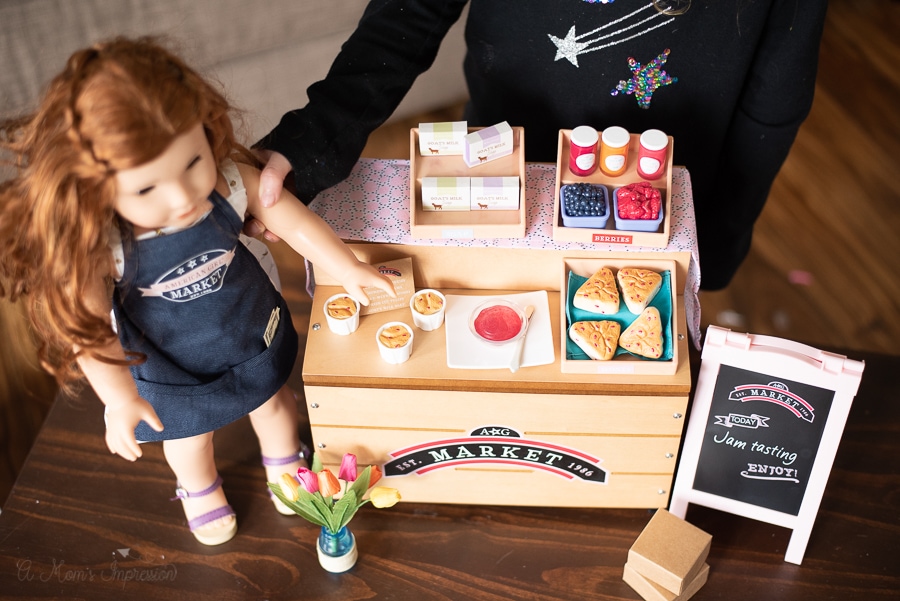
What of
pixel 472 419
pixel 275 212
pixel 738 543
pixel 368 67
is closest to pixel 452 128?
pixel 368 67

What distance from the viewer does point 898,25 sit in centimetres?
298

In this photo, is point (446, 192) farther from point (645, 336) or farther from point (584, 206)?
point (645, 336)

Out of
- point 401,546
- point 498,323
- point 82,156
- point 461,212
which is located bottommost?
point 401,546

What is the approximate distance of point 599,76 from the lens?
1.22 m

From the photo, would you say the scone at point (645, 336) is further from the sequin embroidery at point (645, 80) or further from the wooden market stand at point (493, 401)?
the sequin embroidery at point (645, 80)

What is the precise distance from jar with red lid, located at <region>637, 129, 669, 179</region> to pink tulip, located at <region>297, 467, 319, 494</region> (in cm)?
57

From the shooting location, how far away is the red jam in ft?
3.70

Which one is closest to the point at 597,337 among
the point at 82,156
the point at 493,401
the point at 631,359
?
the point at 631,359

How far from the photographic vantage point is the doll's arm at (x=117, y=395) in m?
0.97

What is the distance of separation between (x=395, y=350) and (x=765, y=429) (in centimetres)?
48

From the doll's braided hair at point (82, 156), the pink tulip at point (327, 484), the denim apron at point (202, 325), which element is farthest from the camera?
the pink tulip at point (327, 484)

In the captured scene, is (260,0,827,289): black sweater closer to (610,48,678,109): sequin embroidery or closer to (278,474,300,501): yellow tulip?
(610,48,678,109): sequin embroidery

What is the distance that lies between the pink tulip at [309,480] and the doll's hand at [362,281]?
22 cm

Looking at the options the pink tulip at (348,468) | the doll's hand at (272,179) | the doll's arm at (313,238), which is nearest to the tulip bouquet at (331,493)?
the pink tulip at (348,468)
